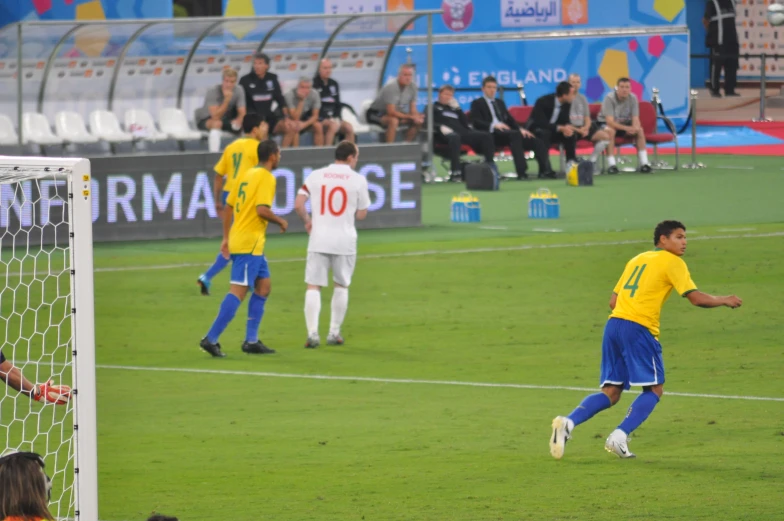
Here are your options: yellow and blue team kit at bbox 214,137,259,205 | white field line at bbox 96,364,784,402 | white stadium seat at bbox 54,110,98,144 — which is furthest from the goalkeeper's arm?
white stadium seat at bbox 54,110,98,144

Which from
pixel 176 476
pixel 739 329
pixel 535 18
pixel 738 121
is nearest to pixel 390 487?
pixel 176 476

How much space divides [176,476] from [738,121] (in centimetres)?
3424

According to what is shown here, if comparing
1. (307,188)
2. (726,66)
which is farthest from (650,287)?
(726,66)

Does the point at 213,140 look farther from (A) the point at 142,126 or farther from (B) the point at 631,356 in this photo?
(B) the point at 631,356

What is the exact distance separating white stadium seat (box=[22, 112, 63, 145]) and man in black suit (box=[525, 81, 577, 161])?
10.2 meters

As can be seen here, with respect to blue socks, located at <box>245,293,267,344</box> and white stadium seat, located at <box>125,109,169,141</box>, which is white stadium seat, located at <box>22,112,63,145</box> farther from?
blue socks, located at <box>245,293,267,344</box>

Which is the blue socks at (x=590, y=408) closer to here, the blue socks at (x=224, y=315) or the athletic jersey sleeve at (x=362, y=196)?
the blue socks at (x=224, y=315)

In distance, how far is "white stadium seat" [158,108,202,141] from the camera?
26.1 m

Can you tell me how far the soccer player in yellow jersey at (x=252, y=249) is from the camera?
14.3m

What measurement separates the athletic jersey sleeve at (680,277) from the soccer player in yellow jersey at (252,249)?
477cm

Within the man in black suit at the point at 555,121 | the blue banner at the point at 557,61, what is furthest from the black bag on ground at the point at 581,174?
the blue banner at the point at 557,61

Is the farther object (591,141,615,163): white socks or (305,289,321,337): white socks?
(591,141,615,163): white socks

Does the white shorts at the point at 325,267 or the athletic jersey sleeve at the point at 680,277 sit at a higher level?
the athletic jersey sleeve at the point at 680,277

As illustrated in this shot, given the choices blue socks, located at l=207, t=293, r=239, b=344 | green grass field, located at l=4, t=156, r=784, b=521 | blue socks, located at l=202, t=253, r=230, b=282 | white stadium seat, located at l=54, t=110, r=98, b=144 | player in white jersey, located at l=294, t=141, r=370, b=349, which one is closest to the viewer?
green grass field, located at l=4, t=156, r=784, b=521
